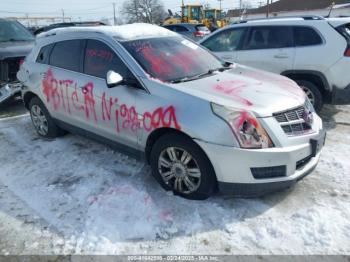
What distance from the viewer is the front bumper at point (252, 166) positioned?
306cm

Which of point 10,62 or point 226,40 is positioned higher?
point 226,40

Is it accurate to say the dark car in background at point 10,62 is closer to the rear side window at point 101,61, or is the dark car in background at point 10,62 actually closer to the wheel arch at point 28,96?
the wheel arch at point 28,96

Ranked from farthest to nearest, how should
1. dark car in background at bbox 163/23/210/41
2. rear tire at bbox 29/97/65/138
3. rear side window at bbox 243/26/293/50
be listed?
dark car in background at bbox 163/23/210/41 < rear side window at bbox 243/26/293/50 < rear tire at bbox 29/97/65/138

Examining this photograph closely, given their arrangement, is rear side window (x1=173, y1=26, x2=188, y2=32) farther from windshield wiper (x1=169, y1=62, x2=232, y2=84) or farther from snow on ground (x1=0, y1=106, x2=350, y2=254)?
snow on ground (x1=0, y1=106, x2=350, y2=254)

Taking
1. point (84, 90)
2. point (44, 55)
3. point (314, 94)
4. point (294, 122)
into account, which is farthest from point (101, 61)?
point (314, 94)

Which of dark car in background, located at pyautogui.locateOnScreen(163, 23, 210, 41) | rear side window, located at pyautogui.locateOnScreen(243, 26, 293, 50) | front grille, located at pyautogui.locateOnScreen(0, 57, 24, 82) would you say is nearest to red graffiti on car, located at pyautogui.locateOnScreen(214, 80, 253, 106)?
rear side window, located at pyautogui.locateOnScreen(243, 26, 293, 50)

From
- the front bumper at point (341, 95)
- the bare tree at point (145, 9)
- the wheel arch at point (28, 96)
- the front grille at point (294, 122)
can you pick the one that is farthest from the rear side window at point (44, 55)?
the bare tree at point (145, 9)

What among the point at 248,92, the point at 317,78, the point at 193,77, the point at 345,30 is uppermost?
the point at 345,30

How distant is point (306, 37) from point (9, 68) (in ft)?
19.6

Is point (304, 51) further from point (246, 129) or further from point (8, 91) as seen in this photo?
point (8, 91)

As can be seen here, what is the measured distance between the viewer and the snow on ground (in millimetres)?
2943

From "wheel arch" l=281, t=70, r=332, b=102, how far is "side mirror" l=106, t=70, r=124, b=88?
145 inches

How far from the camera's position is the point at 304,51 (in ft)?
19.5

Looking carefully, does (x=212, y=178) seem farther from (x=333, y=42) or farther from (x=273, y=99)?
(x=333, y=42)
